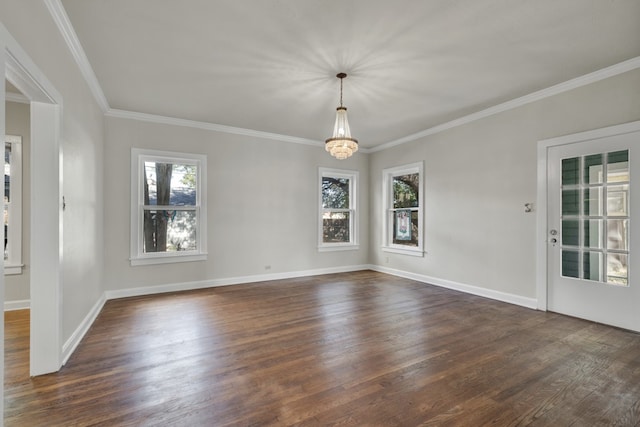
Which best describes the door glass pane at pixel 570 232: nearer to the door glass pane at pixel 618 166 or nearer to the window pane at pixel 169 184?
the door glass pane at pixel 618 166

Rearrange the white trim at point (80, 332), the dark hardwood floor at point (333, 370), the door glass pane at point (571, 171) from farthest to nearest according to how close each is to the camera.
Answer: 1. the door glass pane at point (571, 171)
2. the white trim at point (80, 332)
3. the dark hardwood floor at point (333, 370)

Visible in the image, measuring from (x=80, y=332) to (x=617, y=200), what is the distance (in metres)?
5.74

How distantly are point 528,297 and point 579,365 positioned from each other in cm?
166

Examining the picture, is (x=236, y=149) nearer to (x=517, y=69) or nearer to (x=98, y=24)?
(x=98, y=24)

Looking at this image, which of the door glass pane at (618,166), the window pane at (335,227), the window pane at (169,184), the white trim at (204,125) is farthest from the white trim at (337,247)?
the door glass pane at (618,166)

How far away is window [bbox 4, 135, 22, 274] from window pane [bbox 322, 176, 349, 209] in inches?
185

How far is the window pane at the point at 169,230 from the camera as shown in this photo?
189 inches

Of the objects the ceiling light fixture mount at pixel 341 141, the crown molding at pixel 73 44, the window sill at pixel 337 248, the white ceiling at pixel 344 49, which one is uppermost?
the white ceiling at pixel 344 49

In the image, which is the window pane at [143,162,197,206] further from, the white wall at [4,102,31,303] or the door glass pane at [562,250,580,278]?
the door glass pane at [562,250,580,278]

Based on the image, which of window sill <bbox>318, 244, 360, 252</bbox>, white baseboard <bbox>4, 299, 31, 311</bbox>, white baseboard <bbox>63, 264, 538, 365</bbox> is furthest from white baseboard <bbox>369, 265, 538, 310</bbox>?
white baseboard <bbox>4, 299, 31, 311</bbox>

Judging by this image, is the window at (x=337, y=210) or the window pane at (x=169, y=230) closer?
the window pane at (x=169, y=230)

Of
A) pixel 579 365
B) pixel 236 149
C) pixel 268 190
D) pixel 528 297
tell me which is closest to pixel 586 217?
pixel 528 297

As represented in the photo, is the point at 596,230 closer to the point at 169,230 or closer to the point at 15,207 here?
the point at 169,230

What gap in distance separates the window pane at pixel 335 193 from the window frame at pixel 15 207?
469 centimetres
